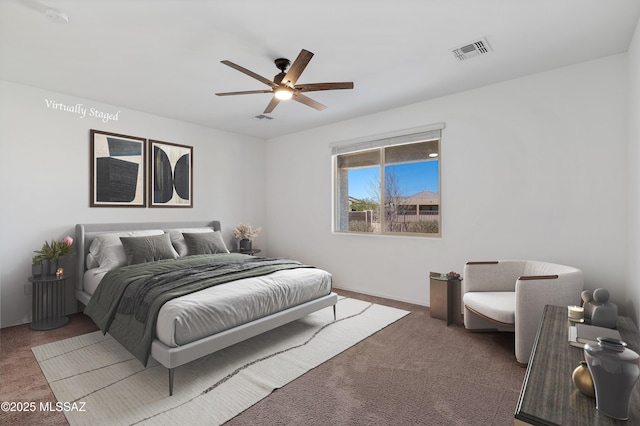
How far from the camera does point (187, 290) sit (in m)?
2.61

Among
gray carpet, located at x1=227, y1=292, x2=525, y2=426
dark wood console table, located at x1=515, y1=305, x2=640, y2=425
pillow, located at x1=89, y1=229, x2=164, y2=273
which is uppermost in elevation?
pillow, located at x1=89, y1=229, x2=164, y2=273

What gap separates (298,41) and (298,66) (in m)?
0.33

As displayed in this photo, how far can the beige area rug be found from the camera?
2.00 m

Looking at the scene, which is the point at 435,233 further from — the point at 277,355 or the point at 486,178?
the point at 277,355

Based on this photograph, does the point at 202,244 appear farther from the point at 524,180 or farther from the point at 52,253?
the point at 524,180

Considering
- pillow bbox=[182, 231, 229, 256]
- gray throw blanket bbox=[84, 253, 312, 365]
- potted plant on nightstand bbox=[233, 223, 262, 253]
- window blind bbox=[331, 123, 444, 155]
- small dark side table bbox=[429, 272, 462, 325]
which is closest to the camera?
gray throw blanket bbox=[84, 253, 312, 365]

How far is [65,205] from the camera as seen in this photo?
3.83m

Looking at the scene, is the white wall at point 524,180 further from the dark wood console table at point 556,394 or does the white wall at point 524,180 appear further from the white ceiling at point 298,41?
the dark wood console table at point 556,394

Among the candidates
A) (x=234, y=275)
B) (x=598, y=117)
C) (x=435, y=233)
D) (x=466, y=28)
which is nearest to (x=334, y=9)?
(x=466, y=28)

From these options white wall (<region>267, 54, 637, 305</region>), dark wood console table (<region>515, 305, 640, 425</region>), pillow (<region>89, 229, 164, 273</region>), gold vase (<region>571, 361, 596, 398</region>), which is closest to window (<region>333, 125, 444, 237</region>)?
white wall (<region>267, 54, 637, 305</region>)

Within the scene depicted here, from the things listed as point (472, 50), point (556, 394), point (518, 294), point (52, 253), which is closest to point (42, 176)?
point (52, 253)

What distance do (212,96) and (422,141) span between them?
2.80m

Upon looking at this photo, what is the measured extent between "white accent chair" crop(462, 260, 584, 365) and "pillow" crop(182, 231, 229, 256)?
3.30 metres

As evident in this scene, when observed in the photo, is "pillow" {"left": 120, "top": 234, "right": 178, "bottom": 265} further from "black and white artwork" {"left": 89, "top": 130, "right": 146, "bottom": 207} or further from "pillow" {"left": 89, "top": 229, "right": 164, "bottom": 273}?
"black and white artwork" {"left": 89, "top": 130, "right": 146, "bottom": 207}
